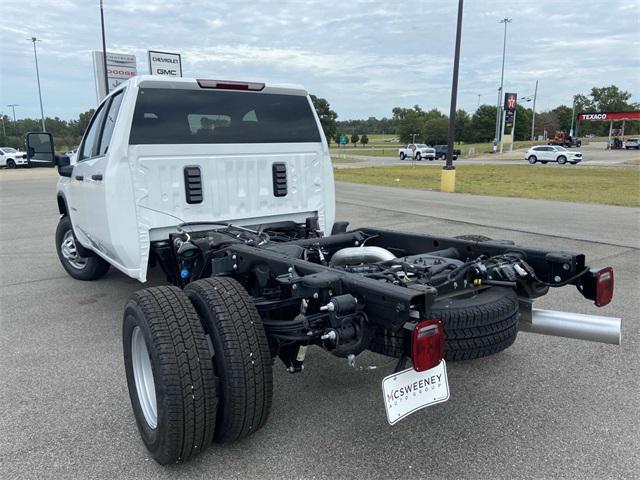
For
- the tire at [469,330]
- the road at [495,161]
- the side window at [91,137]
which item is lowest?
the road at [495,161]

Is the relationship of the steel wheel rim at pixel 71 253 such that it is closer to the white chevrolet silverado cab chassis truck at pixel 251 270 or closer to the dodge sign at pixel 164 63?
the white chevrolet silverado cab chassis truck at pixel 251 270

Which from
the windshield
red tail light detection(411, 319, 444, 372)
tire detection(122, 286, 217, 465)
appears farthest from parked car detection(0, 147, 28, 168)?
red tail light detection(411, 319, 444, 372)

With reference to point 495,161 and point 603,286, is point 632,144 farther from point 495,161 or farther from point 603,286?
point 603,286

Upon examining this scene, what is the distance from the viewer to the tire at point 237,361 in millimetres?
2596

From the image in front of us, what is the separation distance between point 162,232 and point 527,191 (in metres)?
15.6

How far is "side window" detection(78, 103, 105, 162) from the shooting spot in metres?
5.17

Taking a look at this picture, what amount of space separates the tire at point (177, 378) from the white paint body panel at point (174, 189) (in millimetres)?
1573

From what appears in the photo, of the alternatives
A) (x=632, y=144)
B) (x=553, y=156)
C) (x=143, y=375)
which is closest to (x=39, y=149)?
(x=143, y=375)

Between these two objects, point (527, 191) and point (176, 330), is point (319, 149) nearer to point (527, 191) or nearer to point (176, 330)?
point (176, 330)

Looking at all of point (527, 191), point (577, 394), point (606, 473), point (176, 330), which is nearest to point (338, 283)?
point (176, 330)

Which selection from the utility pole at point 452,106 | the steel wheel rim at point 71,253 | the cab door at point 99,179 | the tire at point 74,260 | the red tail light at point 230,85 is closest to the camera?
the cab door at point 99,179

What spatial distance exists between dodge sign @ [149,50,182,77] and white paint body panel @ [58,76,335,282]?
21669 mm

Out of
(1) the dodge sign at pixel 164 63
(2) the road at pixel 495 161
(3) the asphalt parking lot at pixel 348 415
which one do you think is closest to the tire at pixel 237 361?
(3) the asphalt parking lot at pixel 348 415

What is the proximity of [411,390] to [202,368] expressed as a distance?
999 mm
